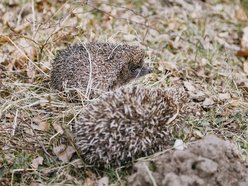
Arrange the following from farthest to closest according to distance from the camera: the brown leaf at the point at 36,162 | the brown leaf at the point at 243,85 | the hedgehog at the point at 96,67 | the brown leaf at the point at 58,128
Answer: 1. the brown leaf at the point at 243,85
2. the hedgehog at the point at 96,67
3. the brown leaf at the point at 58,128
4. the brown leaf at the point at 36,162

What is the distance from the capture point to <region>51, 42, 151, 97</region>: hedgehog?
4.71 m

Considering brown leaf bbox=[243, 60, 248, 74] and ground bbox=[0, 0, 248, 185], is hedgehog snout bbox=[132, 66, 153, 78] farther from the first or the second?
brown leaf bbox=[243, 60, 248, 74]

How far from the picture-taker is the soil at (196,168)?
11.4ft

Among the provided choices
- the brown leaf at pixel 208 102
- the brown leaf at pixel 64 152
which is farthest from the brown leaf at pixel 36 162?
the brown leaf at pixel 208 102

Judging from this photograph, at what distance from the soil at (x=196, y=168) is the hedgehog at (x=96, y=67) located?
3.97ft

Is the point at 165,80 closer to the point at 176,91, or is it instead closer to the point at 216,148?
the point at 176,91

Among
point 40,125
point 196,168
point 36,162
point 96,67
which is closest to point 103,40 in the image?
point 96,67

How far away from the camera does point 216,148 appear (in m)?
3.67

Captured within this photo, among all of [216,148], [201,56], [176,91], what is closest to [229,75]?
[201,56]

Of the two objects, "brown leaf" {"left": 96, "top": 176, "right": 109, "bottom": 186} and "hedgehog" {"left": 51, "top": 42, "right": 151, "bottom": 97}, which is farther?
"hedgehog" {"left": 51, "top": 42, "right": 151, "bottom": 97}

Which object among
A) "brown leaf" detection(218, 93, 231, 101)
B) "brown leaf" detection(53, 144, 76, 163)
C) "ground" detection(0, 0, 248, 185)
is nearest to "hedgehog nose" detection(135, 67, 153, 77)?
"ground" detection(0, 0, 248, 185)

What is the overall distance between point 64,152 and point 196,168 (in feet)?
3.80

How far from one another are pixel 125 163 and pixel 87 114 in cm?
47

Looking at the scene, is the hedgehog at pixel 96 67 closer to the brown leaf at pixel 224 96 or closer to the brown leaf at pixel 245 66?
the brown leaf at pixel 224 96
